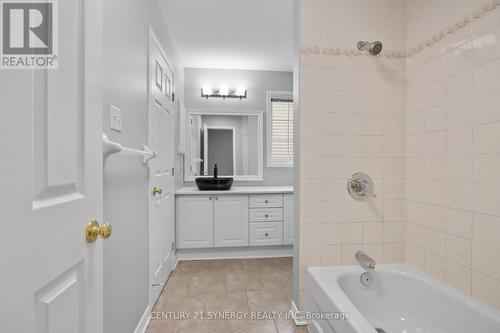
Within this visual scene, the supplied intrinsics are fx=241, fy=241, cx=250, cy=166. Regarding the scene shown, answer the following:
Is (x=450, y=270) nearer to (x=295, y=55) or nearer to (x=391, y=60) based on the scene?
(x=391, y=60)

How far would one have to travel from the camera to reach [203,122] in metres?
3.43

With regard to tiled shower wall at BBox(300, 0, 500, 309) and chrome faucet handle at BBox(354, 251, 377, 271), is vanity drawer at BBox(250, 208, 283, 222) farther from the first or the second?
chrome faucet handle at BBox(354, 251, 377, 271)

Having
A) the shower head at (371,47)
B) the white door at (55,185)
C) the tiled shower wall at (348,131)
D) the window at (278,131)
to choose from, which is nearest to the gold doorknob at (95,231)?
the white door at (55,185)

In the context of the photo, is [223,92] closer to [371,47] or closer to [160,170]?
[160,170]

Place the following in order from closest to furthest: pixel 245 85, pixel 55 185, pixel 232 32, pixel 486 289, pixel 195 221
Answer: pixel 55 185
pixel 486 289
pixel 232 32
pixel 195 221
pixel 245 85

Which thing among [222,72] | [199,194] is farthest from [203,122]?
[199,194]

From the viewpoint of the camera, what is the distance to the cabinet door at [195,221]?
9.46ft

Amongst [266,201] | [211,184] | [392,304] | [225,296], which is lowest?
[225,296]

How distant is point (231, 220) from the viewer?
9.75ft

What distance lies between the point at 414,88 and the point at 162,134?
2.04 metres

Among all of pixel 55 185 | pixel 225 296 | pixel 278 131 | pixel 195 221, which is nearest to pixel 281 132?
pixel 278 131

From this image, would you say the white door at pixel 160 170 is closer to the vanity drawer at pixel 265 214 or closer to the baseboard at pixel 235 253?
the baseboard at pixel 235 253

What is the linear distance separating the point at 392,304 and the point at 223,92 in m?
2.99

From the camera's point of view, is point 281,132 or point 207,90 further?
point 281,132
